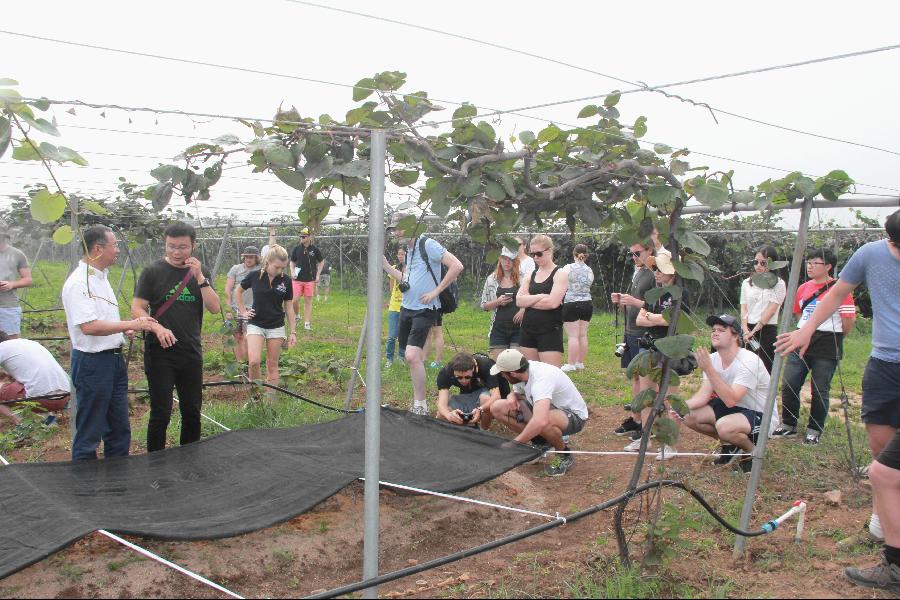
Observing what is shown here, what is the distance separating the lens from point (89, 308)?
13.0ft

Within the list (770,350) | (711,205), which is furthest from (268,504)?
(770,350)

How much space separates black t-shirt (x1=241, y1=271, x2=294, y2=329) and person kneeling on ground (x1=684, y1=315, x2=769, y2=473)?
3.48 metres

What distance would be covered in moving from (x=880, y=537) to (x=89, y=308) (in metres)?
4.19

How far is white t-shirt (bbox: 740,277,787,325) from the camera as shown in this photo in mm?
5852

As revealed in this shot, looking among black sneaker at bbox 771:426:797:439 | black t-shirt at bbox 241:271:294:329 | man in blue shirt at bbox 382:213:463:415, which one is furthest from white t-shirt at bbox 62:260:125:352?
black sneaker at bbox 771:426:797:439

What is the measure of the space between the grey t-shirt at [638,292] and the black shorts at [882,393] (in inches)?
83.3

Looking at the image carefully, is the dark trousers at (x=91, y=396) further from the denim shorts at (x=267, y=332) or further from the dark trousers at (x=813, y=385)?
the dark trousers at (x=813, y=385)

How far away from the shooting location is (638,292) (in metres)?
5.39

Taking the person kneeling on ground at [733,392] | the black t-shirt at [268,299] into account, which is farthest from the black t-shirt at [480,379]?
the black t-shirt at [268,299]

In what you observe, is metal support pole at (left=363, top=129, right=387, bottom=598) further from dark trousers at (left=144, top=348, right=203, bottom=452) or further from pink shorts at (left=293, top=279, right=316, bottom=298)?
pink shorts at (left=293, top=279, right=316, bottom=298)

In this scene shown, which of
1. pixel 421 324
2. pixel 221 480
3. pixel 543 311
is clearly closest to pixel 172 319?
pixel 221 480

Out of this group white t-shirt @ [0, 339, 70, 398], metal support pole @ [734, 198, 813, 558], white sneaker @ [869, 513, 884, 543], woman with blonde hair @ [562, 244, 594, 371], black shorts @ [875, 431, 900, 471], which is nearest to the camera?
black shorts @ [875, 431, 900, 471]

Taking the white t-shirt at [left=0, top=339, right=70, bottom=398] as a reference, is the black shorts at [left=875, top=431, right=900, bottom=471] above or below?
above

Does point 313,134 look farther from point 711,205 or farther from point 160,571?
point 160,571
